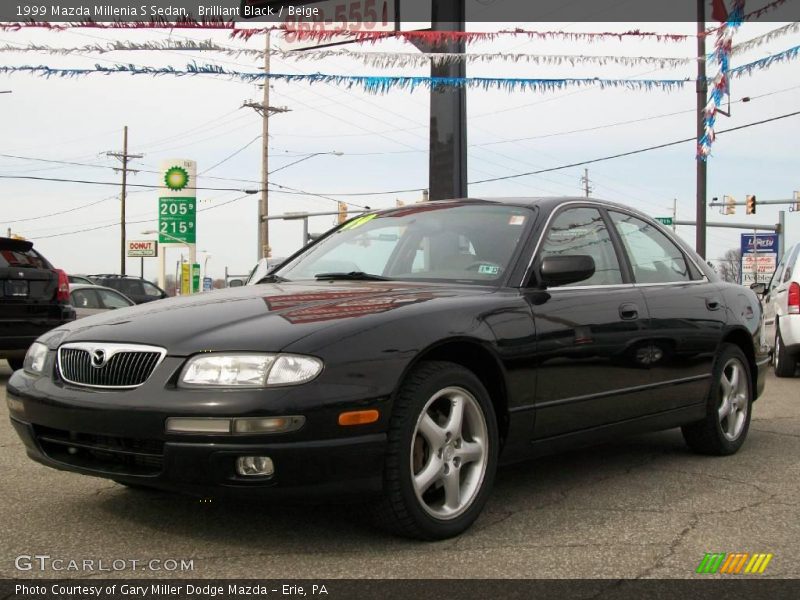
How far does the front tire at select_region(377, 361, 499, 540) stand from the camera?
10.7 feet

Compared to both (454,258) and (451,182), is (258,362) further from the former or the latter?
(451,182)

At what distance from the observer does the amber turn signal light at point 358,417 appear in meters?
3.12

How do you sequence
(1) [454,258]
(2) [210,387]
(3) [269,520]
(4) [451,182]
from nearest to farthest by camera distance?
(2) [210,387], (3) [269,520], (1) [454,258], (4) [451,182]

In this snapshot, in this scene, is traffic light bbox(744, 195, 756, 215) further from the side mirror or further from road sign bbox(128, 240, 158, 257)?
road sign bbox(128, 240, 158, 257)

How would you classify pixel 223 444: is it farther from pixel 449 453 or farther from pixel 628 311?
pixel 628 311

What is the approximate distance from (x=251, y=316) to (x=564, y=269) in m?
1.46

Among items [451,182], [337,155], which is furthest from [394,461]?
[337,155]

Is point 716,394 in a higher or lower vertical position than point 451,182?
lower

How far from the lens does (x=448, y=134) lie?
10.0m

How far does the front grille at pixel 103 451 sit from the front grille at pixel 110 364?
20 centimetres

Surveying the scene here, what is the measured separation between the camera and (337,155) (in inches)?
1635

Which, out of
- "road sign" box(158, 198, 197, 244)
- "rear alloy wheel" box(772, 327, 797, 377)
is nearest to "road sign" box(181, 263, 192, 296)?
"road sign" box(158, 198, 197, 244)
